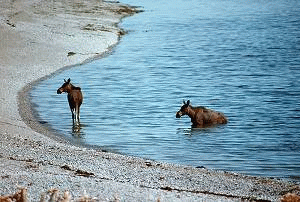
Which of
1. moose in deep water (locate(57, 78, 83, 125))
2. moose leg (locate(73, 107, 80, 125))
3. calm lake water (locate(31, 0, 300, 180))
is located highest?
moose in deep water (locate(57, 78, 83, 125))

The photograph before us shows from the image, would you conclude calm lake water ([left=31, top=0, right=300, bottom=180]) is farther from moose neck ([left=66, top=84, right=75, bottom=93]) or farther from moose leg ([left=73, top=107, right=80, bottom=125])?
moose neck ([left=66, top=84, right=75, bottom=93])

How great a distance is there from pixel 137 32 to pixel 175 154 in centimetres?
3397

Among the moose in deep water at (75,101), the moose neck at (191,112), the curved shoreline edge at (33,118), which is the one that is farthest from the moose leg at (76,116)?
the moose neck at (191,112)

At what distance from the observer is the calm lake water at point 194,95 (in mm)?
20359

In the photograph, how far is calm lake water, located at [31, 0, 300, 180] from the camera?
802 inches

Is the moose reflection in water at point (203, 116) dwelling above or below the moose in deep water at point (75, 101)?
below

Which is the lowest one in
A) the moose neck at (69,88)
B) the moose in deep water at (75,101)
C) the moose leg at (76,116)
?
the moose leg at (76,116)

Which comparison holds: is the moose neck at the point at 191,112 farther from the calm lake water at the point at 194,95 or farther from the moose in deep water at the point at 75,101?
the moose in deep water at the point at 75,101

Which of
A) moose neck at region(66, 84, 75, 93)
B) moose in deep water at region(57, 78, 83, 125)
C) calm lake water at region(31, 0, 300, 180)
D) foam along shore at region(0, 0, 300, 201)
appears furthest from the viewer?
moose neck at region(66, 84, 75, 93)

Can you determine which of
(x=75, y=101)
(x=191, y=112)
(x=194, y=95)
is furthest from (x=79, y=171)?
(x=194, y=95)

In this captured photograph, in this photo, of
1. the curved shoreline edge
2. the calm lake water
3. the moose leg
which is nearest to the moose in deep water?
the moose leg

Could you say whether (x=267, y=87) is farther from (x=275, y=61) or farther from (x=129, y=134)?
(x=129, y=134)

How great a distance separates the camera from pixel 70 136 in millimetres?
22047

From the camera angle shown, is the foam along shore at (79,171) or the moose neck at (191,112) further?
the moose neck at (191,112)
